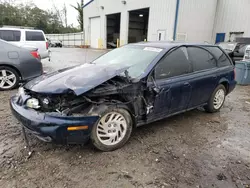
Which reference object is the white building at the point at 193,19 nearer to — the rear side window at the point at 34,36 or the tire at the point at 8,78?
the rear side window at the point at 34,36

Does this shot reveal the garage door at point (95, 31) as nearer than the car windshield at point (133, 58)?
No

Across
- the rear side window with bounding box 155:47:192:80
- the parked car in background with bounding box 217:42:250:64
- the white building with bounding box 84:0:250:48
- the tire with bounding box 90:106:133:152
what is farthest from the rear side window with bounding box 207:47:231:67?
the white building with bounding box 84:0:250:48

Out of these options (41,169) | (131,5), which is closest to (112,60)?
(41,169)

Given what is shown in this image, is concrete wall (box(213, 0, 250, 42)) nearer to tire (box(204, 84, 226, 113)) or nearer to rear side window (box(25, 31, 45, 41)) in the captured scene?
tire (box(204, 84, 226, 113))

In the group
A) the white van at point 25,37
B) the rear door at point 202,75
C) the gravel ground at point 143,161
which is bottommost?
the gravel ground at point 143,161

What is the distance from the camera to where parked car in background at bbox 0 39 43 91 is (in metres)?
5.06

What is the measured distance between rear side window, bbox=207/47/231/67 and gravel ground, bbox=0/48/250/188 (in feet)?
4.48

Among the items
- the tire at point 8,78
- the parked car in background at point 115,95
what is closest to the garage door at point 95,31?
the tire at point 8,78

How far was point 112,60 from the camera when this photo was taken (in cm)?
348

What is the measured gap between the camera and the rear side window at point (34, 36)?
8680mm

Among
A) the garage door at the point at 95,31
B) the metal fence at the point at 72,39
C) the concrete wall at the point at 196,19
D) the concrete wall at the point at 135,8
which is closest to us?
the concrete wall at the point at 196,19

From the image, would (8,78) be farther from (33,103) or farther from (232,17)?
(232,17)

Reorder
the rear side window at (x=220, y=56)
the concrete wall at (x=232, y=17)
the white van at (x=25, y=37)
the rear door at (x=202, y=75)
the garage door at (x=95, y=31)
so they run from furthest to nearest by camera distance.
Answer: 1. the garage door at (x=95, y=31)
2. the concrete wall at (x=232, y=17)
3. the white van at (x=25, y=37)
4. the rear side window at (x=220, y=56)
5. the rear door at (x=202, y=75)

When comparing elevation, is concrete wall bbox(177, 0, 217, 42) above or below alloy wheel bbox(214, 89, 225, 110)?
above
